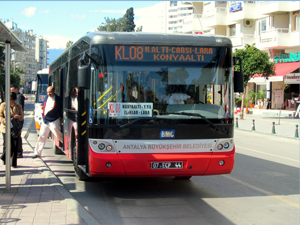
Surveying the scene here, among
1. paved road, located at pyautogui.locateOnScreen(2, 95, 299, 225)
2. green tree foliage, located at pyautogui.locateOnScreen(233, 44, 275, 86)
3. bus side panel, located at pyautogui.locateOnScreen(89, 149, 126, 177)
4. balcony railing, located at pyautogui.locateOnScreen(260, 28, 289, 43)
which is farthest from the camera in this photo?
balcony railing, located at pyautogui.locateOnScreen(260, 28, 289, 43)

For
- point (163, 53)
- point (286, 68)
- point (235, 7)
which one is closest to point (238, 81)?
point (163, 53)

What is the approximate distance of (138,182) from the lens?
8.80 m

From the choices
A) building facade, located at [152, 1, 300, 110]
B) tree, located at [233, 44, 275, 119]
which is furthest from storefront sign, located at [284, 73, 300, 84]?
tree, located at [233, 44, 275, 119]

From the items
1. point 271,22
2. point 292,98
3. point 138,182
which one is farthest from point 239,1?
point 138,182

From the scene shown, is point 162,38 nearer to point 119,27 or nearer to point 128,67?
point 128,67

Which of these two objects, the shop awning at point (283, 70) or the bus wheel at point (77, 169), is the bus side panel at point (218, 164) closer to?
the bus wheel at point (77, 169)

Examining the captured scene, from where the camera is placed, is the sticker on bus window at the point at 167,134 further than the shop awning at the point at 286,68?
No

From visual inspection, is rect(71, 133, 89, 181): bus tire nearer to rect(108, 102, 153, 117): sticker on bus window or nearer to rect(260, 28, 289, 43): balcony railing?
rect(108, 102, 153, 117): sticker on bus window

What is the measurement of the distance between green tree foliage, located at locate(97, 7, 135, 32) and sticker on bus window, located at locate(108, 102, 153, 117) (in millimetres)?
81251

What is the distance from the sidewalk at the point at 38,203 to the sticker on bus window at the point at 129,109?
1.55 m

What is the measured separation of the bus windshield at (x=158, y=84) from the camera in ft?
22.6

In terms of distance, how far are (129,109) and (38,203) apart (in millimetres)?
2037

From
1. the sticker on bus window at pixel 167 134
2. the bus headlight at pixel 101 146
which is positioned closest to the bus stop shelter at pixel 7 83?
the bus headlight at pixel 101 146

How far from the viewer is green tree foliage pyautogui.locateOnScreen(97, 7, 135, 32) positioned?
286 ft
